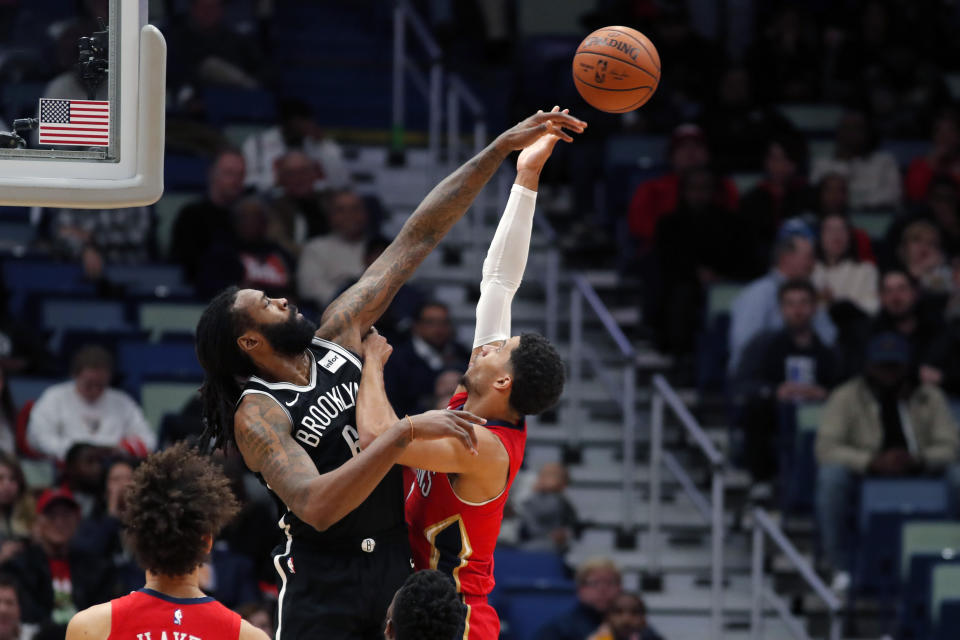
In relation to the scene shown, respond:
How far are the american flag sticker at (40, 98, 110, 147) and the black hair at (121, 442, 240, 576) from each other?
1006mm

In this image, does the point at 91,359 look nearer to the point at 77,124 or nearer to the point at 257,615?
the point at 257,615

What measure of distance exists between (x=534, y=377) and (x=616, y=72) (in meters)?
1.30

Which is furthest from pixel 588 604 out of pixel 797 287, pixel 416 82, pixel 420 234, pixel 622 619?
pixel 416 82

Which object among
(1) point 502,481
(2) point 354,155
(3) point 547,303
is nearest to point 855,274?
(3) point 547,303

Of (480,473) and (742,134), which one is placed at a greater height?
(742,134)

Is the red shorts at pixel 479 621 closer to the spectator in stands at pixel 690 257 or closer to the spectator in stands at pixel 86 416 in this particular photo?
the spectator in stands at pixel 86 416

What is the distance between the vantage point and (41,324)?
11.0 m

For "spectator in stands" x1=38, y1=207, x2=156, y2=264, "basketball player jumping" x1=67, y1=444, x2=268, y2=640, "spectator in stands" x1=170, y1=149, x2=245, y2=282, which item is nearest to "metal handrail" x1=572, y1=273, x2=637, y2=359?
"spectator in stands" x1=170, y1=149, x2=245, y2=282

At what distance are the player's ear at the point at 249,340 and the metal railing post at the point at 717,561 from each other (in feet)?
16.4

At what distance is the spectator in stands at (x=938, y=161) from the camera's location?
13.6 meters

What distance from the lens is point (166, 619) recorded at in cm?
494

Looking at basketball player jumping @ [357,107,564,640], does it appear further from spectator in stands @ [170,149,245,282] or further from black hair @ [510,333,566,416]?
spectator in stands @ [170,149,245,282]

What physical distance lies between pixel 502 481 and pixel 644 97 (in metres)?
1.62

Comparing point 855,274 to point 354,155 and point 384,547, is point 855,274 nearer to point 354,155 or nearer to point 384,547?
point 354,155
